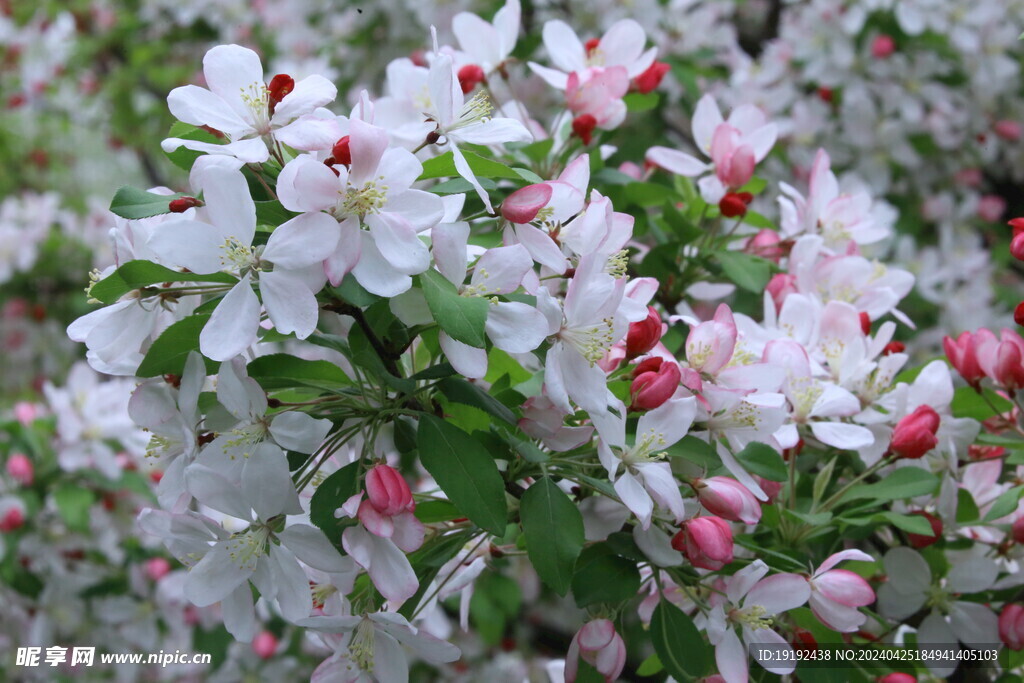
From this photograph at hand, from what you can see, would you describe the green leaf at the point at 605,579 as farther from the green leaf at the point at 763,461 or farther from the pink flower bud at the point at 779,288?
the pink flower bud at the point at 779,288

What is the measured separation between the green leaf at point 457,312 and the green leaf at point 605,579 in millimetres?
340

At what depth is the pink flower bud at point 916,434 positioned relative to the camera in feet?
3.47

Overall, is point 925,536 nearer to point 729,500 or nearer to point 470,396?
point 729,500

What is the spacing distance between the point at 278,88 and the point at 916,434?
2.63ft

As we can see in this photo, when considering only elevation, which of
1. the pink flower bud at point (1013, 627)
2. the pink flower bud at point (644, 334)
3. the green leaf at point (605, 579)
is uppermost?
the pink flower bud at point (644, 334)

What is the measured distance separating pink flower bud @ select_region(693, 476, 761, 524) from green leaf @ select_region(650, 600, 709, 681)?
0.14 meters

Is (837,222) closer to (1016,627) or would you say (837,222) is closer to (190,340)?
(1016,627)

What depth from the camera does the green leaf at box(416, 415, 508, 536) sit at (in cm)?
83

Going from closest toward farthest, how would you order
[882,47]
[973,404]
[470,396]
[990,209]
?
[470,396]
[973,404]
[882,47]
[990,209]

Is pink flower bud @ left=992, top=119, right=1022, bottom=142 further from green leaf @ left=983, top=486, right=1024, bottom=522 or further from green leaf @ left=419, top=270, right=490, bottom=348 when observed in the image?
green leaf @ left=419, top=270, right=490, bottom=348

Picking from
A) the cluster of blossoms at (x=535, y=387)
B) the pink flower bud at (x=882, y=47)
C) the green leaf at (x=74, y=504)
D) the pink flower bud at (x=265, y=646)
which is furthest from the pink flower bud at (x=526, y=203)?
the pink flower bud at (x=882, y=47)

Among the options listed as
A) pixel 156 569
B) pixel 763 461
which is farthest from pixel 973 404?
pixel 156 569

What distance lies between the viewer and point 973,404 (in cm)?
120

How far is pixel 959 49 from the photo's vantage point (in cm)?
238
